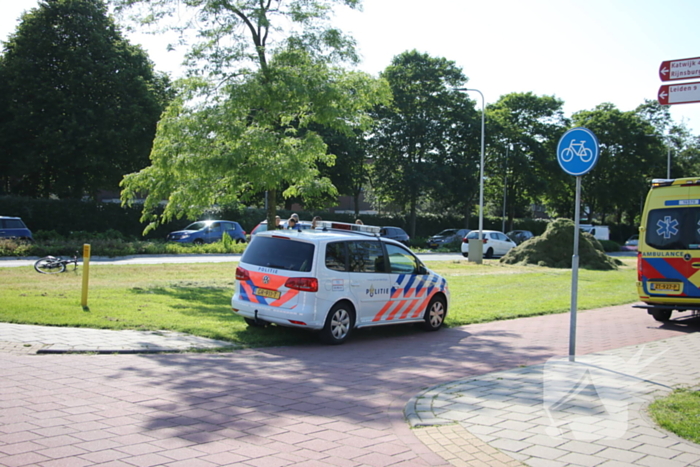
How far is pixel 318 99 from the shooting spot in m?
14.5

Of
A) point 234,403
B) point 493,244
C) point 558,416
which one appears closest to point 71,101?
point 493,244

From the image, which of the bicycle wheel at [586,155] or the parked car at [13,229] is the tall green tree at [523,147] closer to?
the parked car at [13,229]

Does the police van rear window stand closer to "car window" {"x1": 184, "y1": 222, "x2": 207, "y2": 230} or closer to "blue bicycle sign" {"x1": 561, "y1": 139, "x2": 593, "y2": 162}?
"blue bicycle sign" {"x1": 561, "y1": 139, "x2": 593, "y2": 162}

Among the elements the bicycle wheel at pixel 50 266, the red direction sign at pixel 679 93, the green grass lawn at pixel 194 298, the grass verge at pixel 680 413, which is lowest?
the grass verge at pixel 680 413

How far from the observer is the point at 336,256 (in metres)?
9.30

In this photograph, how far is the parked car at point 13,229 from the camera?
76.8 feet

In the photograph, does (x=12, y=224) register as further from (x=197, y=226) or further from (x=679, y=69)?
(x=679, y=69)

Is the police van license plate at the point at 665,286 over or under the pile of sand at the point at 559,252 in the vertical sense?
under

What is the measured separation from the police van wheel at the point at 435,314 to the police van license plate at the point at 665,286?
4.25m

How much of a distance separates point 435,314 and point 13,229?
1927 centimetres

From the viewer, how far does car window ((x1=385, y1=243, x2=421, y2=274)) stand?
10.3 metres

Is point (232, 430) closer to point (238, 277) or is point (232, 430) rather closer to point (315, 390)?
point (315, 390)

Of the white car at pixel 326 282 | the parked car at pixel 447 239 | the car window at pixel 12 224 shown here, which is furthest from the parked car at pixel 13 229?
the parked car at pixel 447 239

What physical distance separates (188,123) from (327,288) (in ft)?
23.6
